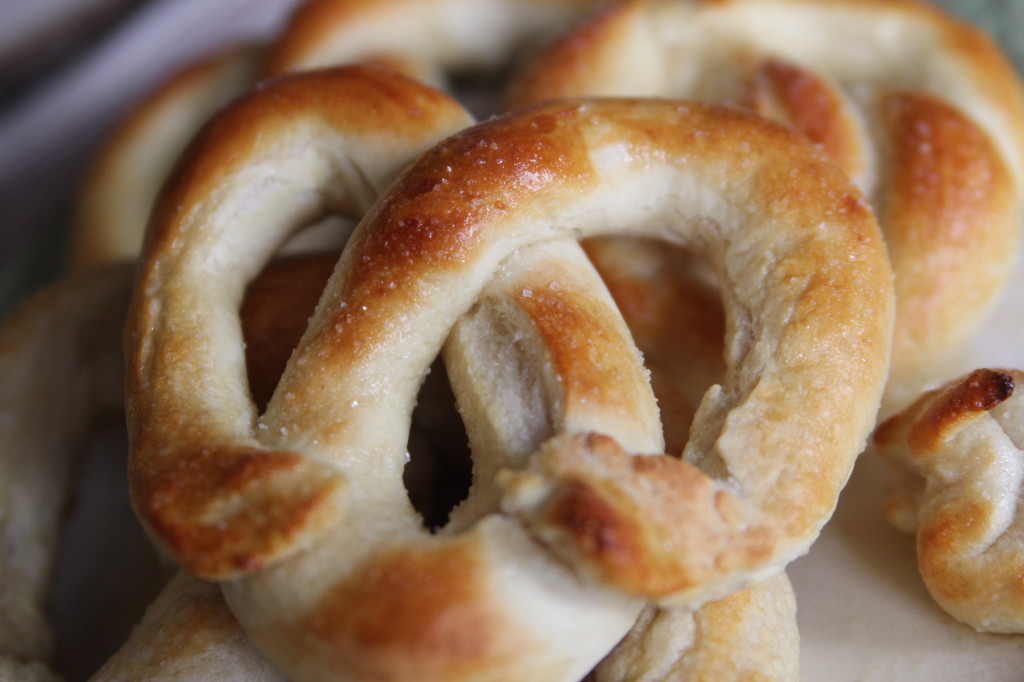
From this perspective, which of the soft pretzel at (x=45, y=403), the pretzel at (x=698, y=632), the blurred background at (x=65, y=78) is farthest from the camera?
the blurred background at (x=65, y=78)

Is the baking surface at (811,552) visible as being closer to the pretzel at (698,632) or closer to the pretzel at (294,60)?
the pretzel at (698,632)

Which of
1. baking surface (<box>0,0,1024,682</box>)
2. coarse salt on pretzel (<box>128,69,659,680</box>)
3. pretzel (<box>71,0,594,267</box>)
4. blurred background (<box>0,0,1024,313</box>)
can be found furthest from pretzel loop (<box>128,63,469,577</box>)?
blurred background (<box>0,0,1024,313</box>)

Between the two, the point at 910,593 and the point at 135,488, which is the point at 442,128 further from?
the point at 910,593

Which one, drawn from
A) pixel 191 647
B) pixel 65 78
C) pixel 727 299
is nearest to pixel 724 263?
pixel 727 299

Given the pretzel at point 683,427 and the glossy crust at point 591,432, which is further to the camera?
the pretzel at point 683,427

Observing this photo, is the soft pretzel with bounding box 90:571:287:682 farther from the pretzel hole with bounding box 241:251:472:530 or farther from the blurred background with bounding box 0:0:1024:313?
the blurred background with bounding box 0:0:1024:313

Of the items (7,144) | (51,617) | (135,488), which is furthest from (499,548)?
(7,144)

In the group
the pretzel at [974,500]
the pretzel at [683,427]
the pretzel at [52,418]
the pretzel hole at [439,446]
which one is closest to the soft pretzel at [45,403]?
the pretzel at [52,418]

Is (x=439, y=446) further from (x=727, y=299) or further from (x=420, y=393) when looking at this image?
(x=727, y=299)
